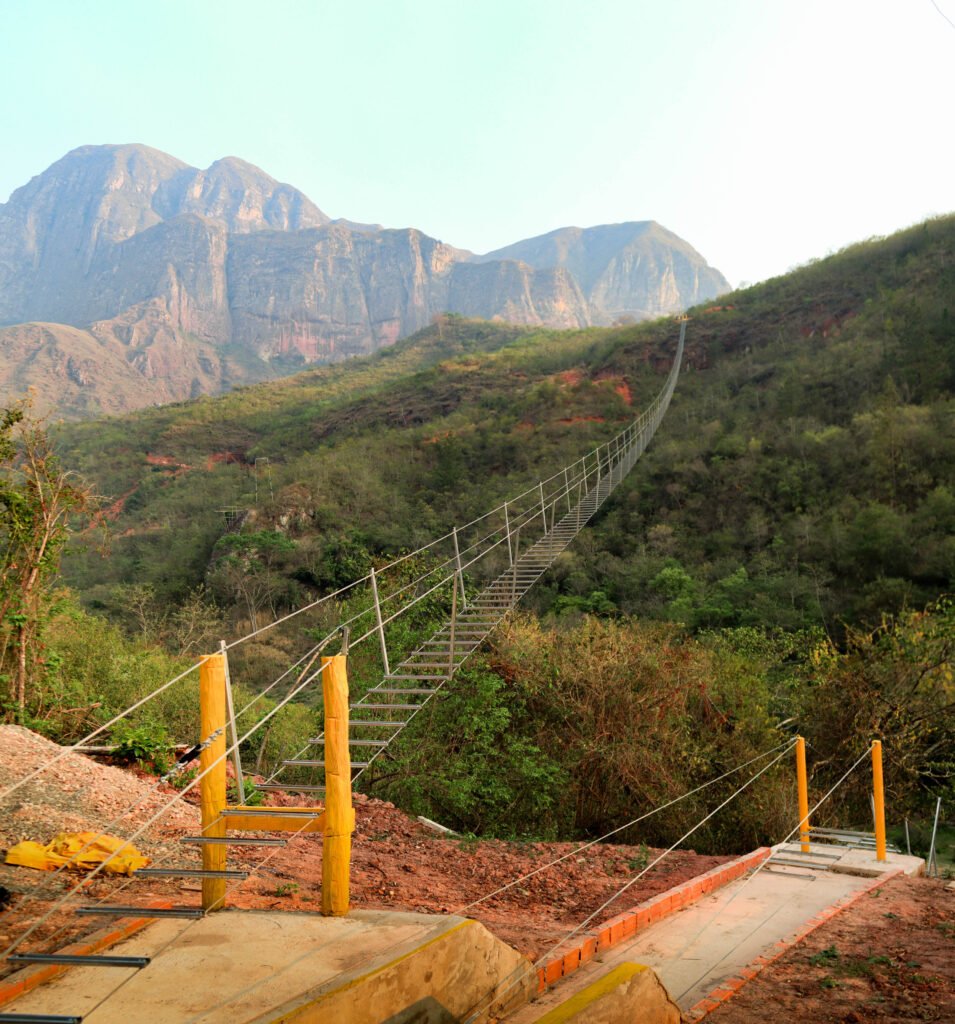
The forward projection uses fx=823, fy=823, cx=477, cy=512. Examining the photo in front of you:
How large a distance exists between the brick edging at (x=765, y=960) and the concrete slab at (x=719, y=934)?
0.12 feet

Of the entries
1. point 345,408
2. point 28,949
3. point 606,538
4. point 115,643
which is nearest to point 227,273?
point 345,408

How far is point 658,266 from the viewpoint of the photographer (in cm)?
15225

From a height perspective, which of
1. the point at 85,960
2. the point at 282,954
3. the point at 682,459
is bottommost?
the point at 282,954

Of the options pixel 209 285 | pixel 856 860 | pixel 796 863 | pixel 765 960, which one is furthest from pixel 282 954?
pixel 209 285

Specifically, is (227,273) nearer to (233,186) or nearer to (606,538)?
(233,186)

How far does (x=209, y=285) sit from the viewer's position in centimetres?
10388

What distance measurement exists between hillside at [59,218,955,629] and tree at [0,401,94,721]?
1092 centimetres

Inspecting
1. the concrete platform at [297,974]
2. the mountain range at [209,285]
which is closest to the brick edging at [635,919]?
the concrete platform at [297,974]

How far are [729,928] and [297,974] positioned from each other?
8.58ft

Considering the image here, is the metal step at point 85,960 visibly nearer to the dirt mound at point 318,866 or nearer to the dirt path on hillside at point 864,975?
the dirt mound at point 318,866

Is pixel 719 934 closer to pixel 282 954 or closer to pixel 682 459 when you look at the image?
pixel 282 954

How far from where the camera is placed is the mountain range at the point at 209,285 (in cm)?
8119

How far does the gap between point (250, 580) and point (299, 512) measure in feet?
11.9

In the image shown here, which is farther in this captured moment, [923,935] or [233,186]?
[233,186]
